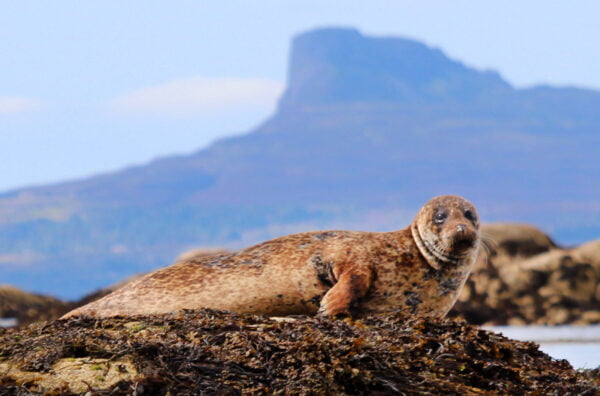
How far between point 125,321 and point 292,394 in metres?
2.12

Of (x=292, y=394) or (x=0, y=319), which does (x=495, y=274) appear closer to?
(x=0, y=319)

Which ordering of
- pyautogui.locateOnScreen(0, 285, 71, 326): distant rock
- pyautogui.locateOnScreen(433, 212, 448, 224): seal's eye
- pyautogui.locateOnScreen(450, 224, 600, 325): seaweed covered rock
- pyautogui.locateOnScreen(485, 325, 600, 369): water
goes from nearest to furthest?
pyautogui.locateOnScreen(433, 212, 448, 224): seal's eye → pyautogui.locateOnScreen(485, 325, 600, 369): water → pyautogui.locateOnScreen(450, 224, 600, 325): seaweed covered rock → pyautogui.locateOnScreen(0, 285, 71, 326): distant rock

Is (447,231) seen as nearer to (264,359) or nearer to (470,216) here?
(470,216)

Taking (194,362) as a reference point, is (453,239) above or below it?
above

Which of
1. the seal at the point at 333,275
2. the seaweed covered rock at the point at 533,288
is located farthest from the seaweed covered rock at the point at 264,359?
the seaweed covered rock at the point at 533,288

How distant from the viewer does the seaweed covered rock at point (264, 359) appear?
6.82 meters

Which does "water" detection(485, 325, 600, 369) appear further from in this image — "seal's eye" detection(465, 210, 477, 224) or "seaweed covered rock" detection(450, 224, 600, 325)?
"seal's eye" detection(465, 210, 477, 224)

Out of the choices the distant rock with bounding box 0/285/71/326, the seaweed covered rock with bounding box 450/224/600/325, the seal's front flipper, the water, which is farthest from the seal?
the distant rock with bounding box 0/285/71/326

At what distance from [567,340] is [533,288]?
6239 millimetres

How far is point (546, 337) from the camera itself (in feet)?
49.8

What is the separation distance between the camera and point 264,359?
7.14m

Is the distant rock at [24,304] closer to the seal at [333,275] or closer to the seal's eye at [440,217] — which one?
the seal at [333,275]

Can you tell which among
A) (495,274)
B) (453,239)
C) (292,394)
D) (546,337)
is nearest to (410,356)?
(292,394)

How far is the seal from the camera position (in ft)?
31.9
